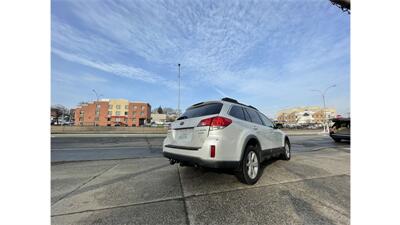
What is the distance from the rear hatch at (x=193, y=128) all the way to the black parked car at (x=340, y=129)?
13.5 m

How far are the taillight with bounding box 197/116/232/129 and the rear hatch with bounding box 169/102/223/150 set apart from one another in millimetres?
75

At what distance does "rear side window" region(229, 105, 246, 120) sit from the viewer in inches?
146

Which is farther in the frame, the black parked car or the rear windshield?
the black parked car

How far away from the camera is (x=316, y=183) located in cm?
380

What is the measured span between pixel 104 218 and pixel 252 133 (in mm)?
2914

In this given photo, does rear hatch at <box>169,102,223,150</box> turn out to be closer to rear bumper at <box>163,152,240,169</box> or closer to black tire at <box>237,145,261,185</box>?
rear bumper at <box>163,152,240,169</box>

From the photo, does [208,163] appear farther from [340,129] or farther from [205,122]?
[340,129]

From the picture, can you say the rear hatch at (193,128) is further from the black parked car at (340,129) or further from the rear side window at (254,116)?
the black parked car at (340,129)

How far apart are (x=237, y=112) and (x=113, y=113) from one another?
8876 cm

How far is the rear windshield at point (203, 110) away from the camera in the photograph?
11.7 ft

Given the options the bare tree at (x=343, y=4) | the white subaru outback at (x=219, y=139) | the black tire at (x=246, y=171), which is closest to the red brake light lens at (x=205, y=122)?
the white subaru outback at (x=219, y=139)

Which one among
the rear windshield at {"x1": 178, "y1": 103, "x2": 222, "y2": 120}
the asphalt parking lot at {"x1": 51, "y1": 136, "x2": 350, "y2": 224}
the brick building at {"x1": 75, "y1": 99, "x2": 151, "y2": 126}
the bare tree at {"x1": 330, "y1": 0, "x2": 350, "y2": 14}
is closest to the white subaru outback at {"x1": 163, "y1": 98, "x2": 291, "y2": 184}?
the rear windshield at {"x1": 178, "y1": 103, "x2": 222, "y2": 120}
